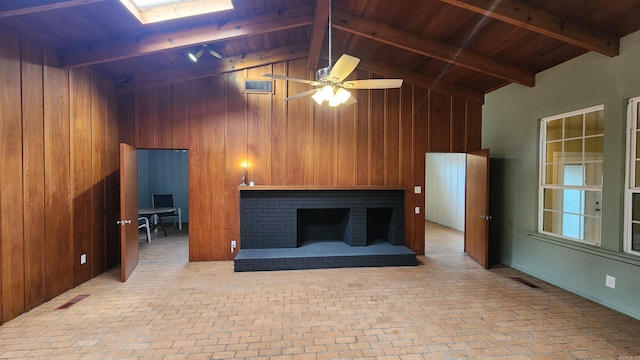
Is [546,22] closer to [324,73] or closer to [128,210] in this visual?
[324,73]

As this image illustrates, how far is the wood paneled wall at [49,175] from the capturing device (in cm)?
263

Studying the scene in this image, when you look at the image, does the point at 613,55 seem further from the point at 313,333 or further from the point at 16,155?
the point at 16,155

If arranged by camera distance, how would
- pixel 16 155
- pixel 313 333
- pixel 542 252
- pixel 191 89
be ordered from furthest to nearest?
pixel 191 89
pixel 542 252
pixel 16 155
pixel 313 333

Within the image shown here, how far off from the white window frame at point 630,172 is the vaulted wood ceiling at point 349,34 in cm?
70

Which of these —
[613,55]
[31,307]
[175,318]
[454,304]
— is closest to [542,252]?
[454,304]

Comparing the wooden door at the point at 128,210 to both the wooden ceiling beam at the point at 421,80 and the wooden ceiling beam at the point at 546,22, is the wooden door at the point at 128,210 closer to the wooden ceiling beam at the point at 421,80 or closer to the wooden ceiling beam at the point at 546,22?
the wooden ceiling beam at the point at 421,80

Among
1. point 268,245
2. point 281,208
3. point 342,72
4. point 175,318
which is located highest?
point 342,72

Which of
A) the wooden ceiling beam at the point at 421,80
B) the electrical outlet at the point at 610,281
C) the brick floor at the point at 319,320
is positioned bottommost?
the brick floor at the point at 319,320

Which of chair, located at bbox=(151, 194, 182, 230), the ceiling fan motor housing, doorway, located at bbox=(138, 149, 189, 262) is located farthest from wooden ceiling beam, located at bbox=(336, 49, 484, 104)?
chair, located at bbox=(151, 194, 182, 230)

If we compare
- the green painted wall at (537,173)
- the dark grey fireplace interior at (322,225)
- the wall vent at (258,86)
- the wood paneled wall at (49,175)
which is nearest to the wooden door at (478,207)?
the green painted wall at (537,173)

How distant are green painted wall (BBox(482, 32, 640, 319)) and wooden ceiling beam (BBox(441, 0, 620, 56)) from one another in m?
0.23

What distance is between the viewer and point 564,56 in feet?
11.0

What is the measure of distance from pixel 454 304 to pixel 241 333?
7.77 ft

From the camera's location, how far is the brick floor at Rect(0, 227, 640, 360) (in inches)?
87.4
